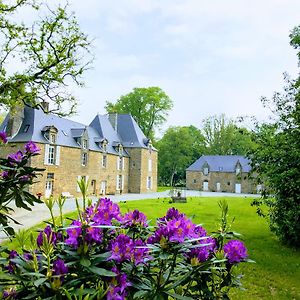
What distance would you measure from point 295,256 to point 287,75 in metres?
6.08

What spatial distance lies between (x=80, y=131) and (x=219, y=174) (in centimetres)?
3144

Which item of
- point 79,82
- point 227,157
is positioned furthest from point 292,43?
point 227,157

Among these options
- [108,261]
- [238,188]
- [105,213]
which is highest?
[105,213]

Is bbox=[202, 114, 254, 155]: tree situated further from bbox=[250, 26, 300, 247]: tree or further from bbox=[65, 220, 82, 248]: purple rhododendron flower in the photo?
bbox=[65, 220, 82, 248]: purple rhododendron flower

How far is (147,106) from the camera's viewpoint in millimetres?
59625

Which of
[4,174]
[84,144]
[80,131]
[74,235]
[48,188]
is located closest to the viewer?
[74,235]

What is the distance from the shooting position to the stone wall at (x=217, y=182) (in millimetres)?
58344

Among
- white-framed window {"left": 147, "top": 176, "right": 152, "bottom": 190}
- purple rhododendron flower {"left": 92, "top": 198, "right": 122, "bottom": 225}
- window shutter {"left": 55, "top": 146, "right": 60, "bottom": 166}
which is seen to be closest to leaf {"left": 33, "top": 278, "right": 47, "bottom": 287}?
purple rhododendron flower {"left": 92, "top": 198, "right": 122, "bottom": 225}

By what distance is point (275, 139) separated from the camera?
36.9ft

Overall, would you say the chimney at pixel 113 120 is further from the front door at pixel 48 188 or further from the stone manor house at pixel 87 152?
the front door at pixel 48 188

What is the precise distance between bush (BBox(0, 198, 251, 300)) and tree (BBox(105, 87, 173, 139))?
187 ft

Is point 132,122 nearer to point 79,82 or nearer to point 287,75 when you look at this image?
point 79,82

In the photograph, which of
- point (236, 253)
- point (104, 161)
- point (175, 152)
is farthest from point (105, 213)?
point (175, 152)

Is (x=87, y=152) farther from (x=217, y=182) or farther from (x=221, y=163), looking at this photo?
(x=217, y=182)
